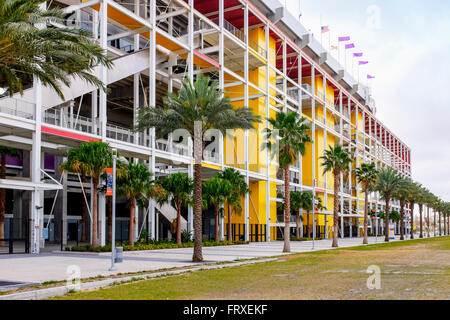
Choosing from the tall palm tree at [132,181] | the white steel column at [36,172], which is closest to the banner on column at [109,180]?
the white steel column at [36,172]

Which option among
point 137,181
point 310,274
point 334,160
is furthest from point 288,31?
point 310,274

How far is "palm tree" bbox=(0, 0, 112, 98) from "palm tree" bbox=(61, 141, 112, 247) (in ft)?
40.2

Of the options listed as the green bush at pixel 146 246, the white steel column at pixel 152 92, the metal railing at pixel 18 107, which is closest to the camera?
Answer: the green bush at pixel 146 246

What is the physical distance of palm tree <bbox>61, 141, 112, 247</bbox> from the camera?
30.6m

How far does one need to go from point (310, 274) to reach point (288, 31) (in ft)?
184

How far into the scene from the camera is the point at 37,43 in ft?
54.4

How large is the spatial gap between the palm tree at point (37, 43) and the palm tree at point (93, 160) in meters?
12.2

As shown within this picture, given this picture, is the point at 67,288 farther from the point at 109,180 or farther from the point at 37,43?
the point at 37,43

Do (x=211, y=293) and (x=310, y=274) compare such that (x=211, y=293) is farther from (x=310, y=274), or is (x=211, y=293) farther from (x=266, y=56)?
(x=266, y=56)

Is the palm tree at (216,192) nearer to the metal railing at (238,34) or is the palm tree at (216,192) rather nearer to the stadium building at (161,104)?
the stadium building at (161,104)

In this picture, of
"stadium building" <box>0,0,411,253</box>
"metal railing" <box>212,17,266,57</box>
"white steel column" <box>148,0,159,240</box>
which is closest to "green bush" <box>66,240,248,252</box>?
"white steel column" <box>148,0,159,240</box>

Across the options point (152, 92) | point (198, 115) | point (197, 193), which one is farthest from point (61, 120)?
point (197, 193)

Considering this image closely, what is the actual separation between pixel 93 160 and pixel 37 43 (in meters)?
14.9

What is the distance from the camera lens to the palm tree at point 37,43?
1557cm
